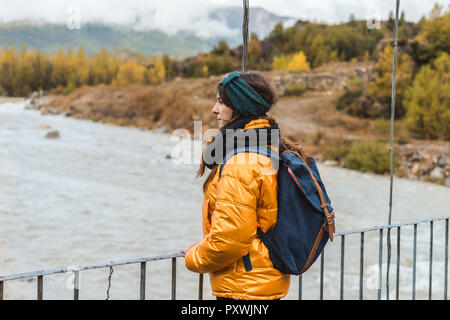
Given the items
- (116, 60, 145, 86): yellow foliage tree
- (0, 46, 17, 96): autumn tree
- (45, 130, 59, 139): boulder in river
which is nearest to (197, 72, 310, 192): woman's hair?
(45, 130, 59, 139): boulder in river

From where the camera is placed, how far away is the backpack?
137 cm

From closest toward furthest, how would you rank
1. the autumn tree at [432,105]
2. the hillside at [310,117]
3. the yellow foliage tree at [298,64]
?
1. the hillside at [310,117]
2. the autumn tree at [432,105]
3. the yellow foliage tree at [298,64]

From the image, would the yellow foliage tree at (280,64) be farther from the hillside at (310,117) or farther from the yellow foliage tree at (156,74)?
the yellow foliage tree at (156,74)

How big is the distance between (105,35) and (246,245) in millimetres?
94726

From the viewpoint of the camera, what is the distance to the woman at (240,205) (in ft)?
4.29

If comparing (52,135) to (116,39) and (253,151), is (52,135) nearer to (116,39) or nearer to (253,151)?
(253,151)

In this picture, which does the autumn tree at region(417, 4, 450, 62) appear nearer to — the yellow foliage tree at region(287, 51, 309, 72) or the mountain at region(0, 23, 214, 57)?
the yellow foliage tree at region(287, 51, 309, 72)

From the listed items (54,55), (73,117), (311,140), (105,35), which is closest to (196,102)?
(73,117)

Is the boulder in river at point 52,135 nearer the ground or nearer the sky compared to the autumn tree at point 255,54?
nearer the ground

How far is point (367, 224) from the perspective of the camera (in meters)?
9.07

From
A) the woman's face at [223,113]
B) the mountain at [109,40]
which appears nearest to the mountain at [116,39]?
the mountain at [109,40]

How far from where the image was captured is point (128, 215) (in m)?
10.2

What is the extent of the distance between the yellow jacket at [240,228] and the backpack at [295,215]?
22 mm
